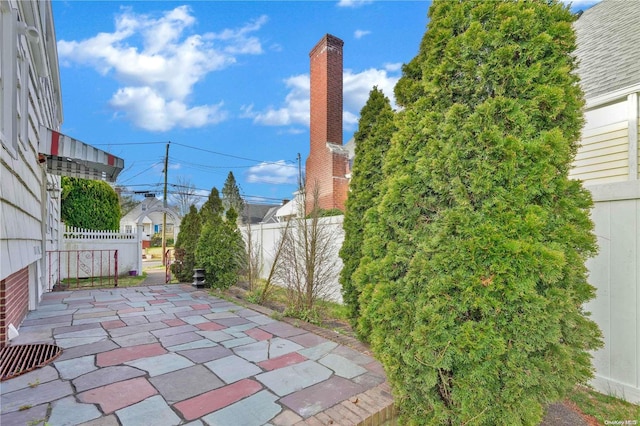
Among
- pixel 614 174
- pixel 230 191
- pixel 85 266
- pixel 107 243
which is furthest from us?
pixel 230 191

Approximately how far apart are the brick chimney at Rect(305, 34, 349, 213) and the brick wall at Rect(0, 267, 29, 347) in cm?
777

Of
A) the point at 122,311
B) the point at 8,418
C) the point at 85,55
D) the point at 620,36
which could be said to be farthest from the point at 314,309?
the point at 85,55

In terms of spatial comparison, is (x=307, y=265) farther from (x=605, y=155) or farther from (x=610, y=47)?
(x=610, y=47)

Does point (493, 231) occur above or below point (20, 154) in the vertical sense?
below

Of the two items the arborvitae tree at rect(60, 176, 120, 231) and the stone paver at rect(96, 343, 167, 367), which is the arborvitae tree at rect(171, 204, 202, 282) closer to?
the arborvitae tree at rect(60, 176, 120, 231)

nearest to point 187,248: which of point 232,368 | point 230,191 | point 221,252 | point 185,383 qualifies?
point 221,252

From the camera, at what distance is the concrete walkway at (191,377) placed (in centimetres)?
204

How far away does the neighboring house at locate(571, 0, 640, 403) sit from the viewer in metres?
2.52

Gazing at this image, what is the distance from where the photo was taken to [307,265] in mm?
5066

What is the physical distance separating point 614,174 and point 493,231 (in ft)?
15.8

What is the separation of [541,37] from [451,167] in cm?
93

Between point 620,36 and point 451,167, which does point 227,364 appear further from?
point 620,36

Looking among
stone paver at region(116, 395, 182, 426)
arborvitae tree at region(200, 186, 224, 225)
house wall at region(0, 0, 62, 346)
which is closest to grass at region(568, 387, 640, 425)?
stone paver at region(116, 395, 182, 426)

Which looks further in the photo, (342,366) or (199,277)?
(199,277)
